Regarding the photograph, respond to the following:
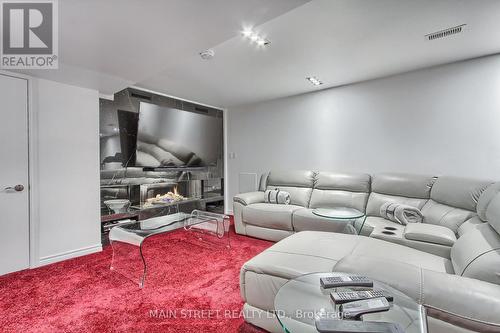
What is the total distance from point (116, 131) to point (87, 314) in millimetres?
2539

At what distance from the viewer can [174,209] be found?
4.27 metres

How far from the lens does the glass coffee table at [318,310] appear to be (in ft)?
3.25

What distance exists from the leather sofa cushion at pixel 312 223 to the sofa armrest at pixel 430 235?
91cm

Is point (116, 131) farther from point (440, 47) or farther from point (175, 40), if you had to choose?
point (440, 47)

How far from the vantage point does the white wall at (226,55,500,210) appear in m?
2.83

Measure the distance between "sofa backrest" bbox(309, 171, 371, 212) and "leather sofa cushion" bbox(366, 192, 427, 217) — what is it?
112 mm

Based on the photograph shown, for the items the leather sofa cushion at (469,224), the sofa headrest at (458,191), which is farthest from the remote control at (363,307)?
the sofa headrest at (458,191)

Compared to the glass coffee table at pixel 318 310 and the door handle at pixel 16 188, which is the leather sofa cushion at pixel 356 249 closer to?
the glass coffee table at pixel 318 310

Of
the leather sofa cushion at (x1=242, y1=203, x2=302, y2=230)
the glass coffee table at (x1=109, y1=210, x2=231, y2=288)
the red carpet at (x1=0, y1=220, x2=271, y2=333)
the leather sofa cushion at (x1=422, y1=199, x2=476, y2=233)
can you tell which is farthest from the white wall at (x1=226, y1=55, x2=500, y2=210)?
the red carpet at (x1=0, y1=220, x2=271, y2=333)

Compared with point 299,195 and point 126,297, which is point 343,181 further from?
point 126,297

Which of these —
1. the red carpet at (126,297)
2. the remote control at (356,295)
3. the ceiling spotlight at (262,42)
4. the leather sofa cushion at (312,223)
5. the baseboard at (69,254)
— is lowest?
the red carpet at (126,297)

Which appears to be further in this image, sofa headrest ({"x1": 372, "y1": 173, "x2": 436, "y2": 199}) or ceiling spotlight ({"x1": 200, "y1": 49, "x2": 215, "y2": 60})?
sofa headrest ({"x1": 372, "y1": 173, "x2": 436, "y2": 199})

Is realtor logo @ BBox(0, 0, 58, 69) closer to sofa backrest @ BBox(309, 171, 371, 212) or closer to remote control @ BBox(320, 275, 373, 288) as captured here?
remote control @ BBox(320, 275, 373, 288)

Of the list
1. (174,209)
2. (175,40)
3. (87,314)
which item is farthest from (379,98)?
(87,314)
